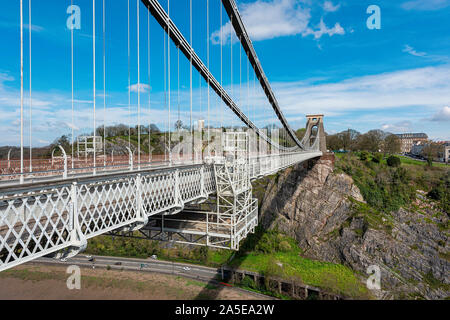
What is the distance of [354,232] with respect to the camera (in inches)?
1119

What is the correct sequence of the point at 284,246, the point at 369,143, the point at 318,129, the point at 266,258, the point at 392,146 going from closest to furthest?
1. the point at 266,258
2. the point at 284,246
3. the point at 318,129
4. the point at 392,146
5. the point at 369,143

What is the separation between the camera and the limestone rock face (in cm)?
2453

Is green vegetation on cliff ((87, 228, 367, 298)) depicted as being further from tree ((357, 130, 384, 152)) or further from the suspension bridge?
tree ((357, 130, 384, 152))

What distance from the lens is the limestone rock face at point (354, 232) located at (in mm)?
24531

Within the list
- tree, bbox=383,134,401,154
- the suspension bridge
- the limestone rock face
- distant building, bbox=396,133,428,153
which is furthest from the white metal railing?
distant building, bbox=396,133,428,153

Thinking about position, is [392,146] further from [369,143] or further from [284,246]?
[284,246]

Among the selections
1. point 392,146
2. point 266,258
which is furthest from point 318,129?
point 266,258

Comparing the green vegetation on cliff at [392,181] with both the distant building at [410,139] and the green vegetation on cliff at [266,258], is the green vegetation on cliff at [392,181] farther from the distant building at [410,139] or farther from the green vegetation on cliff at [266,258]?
the distant building at [410,139]

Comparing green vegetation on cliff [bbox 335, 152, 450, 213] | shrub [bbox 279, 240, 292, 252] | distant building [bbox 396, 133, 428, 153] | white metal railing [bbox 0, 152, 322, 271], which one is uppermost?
distant building [bbox 396, 133, 428, 153]

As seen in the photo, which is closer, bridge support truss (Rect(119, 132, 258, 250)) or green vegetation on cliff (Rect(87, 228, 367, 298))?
bridge support truss (Rect(119, 132, 258, 250))

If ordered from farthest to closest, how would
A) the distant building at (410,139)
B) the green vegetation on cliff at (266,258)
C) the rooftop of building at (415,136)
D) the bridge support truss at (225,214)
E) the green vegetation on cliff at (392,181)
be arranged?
1. the rooftop of building at (415,136)
2. the distant building at (410,139)
3. the green vegetation on cliff at (392,181)
4. the green vegetation on cliff at (266,258)
5. the bridge support truss at (225,214)

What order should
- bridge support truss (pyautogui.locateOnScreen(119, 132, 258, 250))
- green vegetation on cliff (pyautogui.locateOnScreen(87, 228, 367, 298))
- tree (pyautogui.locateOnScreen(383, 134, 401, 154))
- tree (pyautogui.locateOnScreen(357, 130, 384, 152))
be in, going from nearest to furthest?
bridge support truss (pyautogui.locateOnScreen(119, 132, 258, 250)) → green vegetation on cliff (pyautogui.locateOnScreen(87, 228, 367, 298)) → tree (pyautogui.locateOnScreen(383, 134, 401, 154)) → tree (pyautogui.locateOnScreen(357, 130, 384, 152))

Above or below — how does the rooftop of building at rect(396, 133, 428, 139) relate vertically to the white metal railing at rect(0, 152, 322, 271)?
above

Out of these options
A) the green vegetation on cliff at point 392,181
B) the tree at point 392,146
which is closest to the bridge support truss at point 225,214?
the green vegetation on cliff at point 392,181
